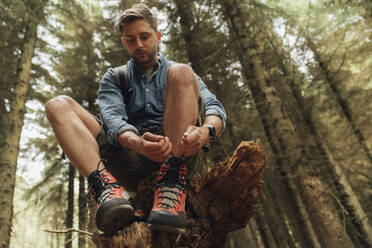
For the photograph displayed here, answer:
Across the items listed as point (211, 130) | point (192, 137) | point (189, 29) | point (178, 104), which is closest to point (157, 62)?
point (178, 104)

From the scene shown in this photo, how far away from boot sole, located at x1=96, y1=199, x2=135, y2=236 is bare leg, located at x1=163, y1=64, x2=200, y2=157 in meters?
0.51

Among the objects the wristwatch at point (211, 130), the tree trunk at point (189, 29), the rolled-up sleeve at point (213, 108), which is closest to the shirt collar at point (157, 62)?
the rolled-up sleeve at point (213, 108)

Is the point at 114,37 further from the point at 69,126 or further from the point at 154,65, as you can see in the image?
the point at 69,126

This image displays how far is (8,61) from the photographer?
7344mm

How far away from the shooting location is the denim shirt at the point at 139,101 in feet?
7.00

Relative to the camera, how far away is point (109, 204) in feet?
5.46

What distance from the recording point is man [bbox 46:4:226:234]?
5.63 feet

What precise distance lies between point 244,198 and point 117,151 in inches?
44.1

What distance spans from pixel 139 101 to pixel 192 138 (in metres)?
0.80

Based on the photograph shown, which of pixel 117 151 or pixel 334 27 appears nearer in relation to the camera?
pixel 117 151

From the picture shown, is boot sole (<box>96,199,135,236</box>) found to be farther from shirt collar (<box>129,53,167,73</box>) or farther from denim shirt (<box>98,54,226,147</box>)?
shirt collar (<box>129,53,167,73</box>)

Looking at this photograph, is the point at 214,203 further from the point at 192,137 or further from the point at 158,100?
the point at 158,100

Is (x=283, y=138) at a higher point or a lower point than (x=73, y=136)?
higher

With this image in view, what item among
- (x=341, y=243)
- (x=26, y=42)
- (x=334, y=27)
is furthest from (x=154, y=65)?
(x=334, y=27)
